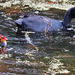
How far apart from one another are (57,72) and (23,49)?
67.6 inches

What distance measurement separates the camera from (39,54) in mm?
6551

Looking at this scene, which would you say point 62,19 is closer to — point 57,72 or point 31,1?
point 31,1

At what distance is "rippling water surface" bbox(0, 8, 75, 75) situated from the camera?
555 cm

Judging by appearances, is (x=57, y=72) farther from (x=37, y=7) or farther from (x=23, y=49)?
(x=37, y=7)

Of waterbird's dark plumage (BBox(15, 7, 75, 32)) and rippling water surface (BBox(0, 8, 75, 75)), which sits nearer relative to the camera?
rippling water surface (BBox(0, 8, 75, 75))

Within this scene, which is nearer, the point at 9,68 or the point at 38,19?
the point at 9,68

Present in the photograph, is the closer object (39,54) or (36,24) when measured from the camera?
(39,54)

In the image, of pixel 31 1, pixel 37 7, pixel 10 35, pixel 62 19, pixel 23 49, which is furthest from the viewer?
pixel 31 1

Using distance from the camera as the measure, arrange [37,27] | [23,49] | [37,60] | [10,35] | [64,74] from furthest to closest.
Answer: [37,27] → [10,35] → [23,49] → [37,60] → [64,74]

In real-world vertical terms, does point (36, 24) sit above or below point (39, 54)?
above

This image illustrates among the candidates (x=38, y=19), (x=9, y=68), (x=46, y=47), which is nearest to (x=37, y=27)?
(x=38, y=19)

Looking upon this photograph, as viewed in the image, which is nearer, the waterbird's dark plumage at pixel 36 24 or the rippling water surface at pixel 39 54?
the rippling water surface at pixel 39 54

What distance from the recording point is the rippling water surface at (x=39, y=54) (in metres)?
5.55

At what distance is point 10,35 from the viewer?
26.6 feet
